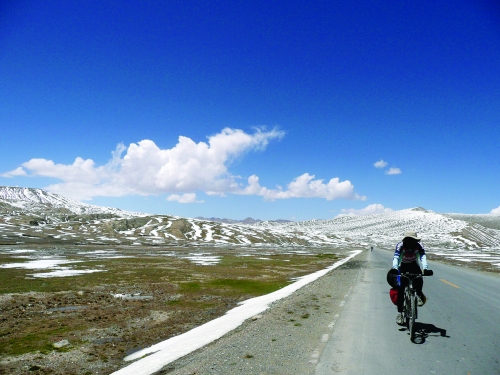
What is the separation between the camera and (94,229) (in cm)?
16538

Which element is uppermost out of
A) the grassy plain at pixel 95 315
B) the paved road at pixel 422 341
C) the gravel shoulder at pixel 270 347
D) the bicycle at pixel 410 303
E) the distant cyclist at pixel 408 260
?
the distant cyclist at pixel 408 260

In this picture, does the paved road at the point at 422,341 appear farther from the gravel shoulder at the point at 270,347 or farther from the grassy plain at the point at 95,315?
the grassy plain at the point at 95,315

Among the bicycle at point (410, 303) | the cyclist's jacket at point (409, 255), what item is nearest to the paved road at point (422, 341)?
the bicycle at point (410, 303)

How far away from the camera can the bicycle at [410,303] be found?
9.45 meters

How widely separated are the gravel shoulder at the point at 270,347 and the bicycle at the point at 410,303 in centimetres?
242

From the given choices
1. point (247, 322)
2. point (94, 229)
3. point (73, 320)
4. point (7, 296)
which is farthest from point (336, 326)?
point (94, 229)

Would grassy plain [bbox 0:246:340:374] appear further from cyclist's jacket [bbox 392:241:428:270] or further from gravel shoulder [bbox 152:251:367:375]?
cyclist's jacket [bbox 392:241:428:270]

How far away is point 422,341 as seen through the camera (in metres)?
9.34

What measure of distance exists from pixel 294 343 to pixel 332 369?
2.25 meters

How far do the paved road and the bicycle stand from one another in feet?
1.43

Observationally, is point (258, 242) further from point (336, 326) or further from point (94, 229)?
point (336, 326)

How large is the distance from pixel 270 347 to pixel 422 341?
438 cm

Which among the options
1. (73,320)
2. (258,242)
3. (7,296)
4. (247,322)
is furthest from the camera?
(258,242)

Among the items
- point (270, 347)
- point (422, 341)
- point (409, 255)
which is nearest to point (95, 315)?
point (270, 347)
